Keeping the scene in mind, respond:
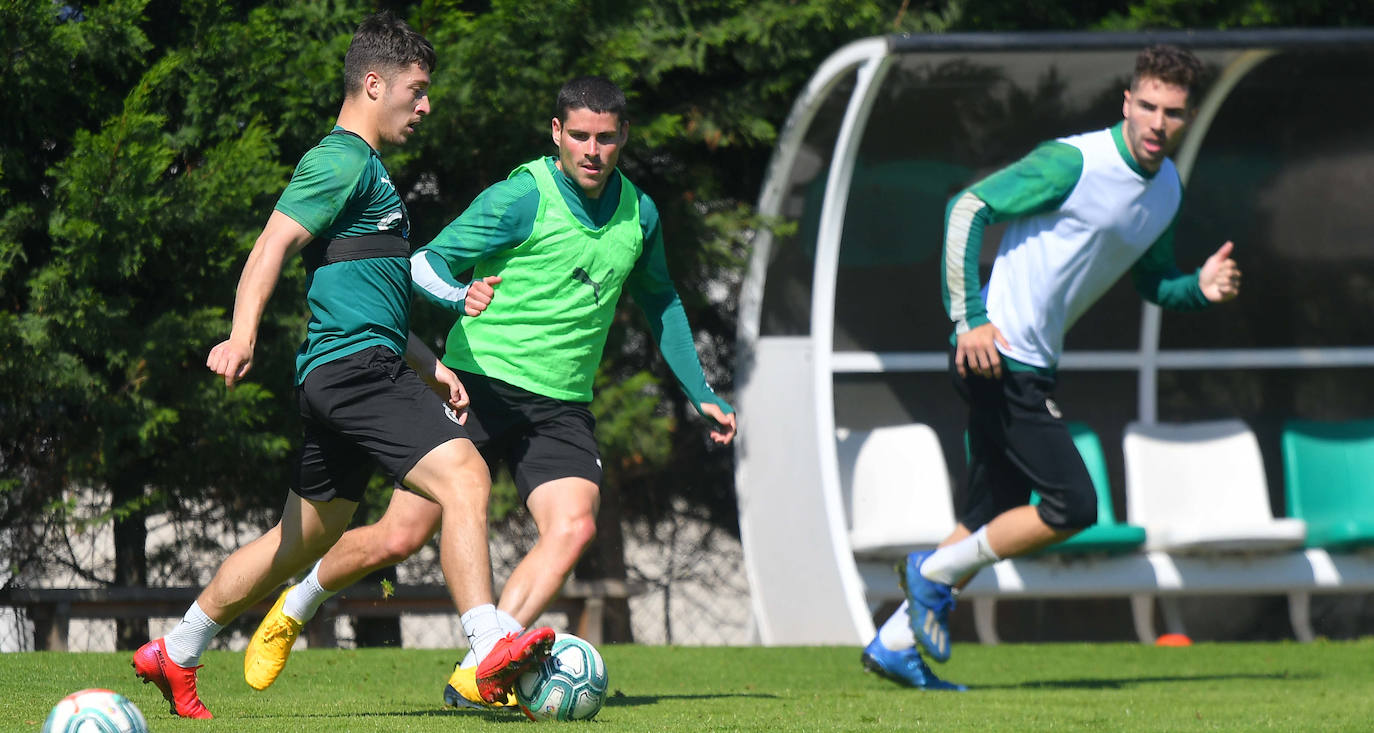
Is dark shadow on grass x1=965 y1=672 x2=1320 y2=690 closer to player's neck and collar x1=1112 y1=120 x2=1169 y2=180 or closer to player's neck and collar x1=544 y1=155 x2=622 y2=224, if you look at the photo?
player's neck and collar x1=1112 y1=120 x2=1169 y2=180

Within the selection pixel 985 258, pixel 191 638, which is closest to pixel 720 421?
pixel 191 638

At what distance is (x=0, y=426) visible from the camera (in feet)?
22.6

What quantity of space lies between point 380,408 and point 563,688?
0.86 m

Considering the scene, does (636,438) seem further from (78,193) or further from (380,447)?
(380,447)

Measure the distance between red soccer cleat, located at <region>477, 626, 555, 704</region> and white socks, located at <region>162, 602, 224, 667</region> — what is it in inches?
37.9

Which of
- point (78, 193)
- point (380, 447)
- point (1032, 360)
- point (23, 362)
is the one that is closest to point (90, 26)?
point (78, 193)

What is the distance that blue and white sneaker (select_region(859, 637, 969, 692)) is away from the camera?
560cm

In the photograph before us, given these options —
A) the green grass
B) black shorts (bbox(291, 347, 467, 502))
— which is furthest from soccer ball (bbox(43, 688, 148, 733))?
black shorts (bbox(291, 347, 467, 502))

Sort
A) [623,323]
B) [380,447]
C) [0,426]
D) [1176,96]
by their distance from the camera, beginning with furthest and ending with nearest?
[623,323] → [0,426] → [1176,96] → [380,447]

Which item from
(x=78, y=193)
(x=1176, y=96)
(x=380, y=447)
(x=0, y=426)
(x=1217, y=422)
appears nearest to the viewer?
(x=380, y=447)

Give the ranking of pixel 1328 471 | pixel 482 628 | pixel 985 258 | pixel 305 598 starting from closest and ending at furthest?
pixel 482 628 → pixel 305 598 → pixel 985 258 → pixel 1328 471

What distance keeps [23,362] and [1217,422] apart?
6669 millimetres

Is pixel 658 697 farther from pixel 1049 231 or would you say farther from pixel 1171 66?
pixel 1171 66

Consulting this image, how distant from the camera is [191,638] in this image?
13.7 feet
